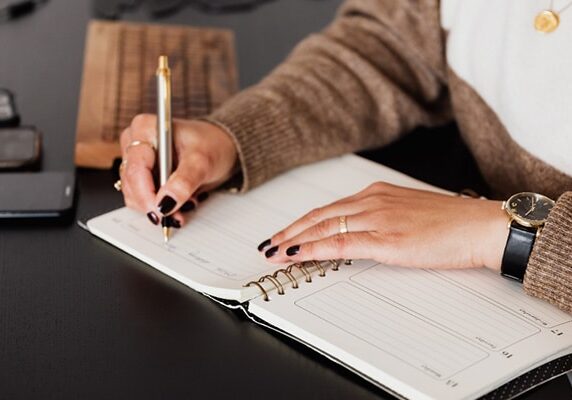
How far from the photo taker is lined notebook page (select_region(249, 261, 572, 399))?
78cm

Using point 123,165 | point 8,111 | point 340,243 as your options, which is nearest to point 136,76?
point 8,111

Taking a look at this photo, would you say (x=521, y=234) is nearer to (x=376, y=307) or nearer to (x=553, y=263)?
(x=553, y=263)

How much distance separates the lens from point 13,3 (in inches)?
58.7

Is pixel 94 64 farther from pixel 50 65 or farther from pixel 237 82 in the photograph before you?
pixel 237 82

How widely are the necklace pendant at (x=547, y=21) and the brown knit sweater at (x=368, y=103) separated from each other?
14 cm

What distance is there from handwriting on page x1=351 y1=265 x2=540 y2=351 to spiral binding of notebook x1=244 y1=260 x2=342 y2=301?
31mm

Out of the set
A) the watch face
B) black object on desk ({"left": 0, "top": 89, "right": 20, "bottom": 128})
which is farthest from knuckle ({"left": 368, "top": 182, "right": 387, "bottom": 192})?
black object on desk ({"left": 0, "top": 89, "right": 20, "bottom": 128})

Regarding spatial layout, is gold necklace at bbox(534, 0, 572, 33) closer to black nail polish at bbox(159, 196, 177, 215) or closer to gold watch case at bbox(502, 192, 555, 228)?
gold watch case at bbox(502, 192, 555, 228)

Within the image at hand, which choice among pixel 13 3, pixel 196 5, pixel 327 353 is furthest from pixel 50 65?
pixel 327 353

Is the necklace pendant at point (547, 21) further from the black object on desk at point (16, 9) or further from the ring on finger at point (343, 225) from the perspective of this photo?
the black object on desk at point (16, 9)

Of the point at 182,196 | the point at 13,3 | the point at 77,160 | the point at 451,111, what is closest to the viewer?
the point at 182,196

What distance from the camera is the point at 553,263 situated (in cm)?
88

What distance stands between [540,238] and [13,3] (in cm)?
96

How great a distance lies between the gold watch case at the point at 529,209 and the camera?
0.90m
